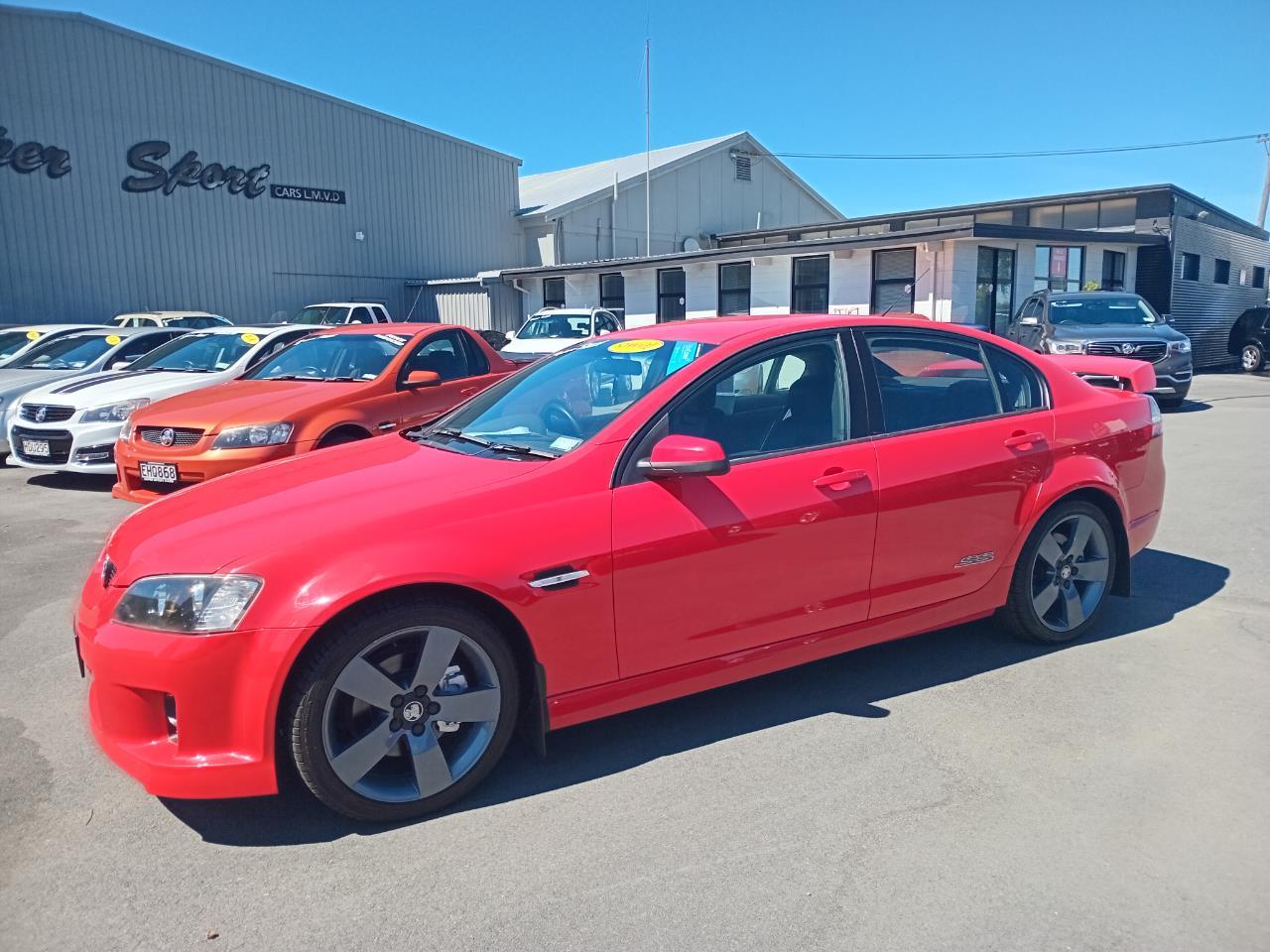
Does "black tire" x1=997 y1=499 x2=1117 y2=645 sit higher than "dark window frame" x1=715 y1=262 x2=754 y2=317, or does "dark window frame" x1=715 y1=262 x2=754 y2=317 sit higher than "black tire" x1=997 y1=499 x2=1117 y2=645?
"dark window frame" x1=715 y1=262 x2=754 y2=317

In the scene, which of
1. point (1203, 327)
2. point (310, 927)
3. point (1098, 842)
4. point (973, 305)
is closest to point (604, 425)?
point (310, 927)

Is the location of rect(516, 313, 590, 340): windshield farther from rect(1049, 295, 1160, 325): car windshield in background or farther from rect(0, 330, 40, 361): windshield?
rect(1049, 295, 1160, 325): car windshield in background

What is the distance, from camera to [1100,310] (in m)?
A: 15.9

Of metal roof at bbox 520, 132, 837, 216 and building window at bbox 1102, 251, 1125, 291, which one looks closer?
building window at bbox 1102, 251, 1125, 291

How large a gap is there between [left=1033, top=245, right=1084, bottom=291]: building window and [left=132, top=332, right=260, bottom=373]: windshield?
18.7 m

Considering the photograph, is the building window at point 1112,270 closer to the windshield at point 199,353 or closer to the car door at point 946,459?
the windshield at point 199,353

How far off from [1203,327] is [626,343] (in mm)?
27825

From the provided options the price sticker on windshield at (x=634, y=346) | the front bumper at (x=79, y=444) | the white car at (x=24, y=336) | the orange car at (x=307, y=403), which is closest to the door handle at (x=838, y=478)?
the price sticker on windshield at (x=634, y=346)

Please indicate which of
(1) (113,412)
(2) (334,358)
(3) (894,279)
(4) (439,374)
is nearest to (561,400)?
(4) (439,374)

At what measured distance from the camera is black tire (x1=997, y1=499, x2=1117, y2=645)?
434 centimetres

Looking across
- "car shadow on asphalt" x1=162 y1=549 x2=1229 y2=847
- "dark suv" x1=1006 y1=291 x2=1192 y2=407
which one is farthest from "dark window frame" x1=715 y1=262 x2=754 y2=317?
"car shadow on asphalt" x1=162 y1=549 x2=1229 y2=847

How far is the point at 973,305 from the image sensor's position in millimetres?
20219

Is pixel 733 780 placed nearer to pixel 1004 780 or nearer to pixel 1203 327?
pixel 1004 780

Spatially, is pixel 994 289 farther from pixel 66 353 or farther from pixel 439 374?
pixel 66 353
